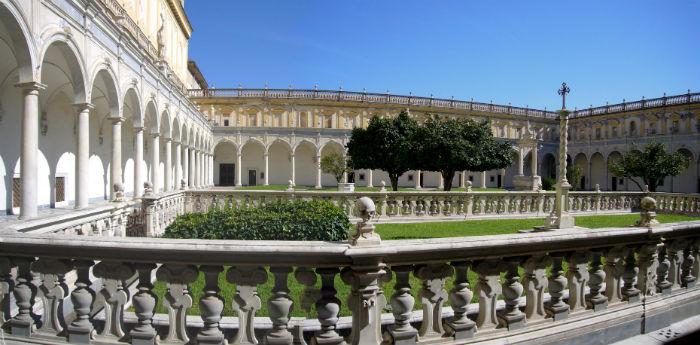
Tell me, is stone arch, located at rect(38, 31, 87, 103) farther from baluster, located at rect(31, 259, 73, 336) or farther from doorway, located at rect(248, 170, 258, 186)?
doorway, located at rect(248, 170, 258, 186)

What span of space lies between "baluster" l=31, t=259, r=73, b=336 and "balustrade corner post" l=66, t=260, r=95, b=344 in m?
0.09

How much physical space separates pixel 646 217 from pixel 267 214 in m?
6.11

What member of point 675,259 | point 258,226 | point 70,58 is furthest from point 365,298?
point 70,58

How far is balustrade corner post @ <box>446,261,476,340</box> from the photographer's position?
2635 millimetres

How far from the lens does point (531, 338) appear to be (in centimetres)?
280

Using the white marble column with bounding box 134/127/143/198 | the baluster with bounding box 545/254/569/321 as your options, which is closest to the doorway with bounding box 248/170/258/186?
the white marble column with bounding box 134/127/143/198

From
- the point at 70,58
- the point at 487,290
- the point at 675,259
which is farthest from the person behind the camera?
the point at 70,58

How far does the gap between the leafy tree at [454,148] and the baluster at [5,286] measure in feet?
59.5

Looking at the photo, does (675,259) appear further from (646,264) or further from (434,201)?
(434,201)

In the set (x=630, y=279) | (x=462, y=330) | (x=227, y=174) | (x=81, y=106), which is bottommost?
(x=462, y=330)

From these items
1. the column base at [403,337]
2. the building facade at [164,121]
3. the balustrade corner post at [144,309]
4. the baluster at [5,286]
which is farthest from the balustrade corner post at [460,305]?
the building facade at [164,121]

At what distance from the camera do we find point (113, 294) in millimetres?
2461

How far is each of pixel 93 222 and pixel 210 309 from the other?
214 inches

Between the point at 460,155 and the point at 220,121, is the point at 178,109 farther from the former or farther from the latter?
the point at 220,121
